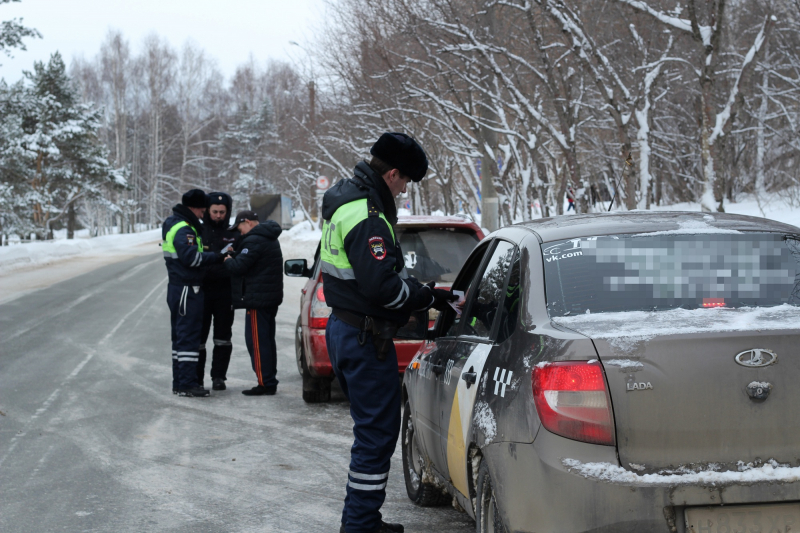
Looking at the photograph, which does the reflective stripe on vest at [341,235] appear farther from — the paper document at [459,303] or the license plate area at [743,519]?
the license plate area at [743,519]

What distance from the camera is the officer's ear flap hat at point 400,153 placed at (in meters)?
4.16

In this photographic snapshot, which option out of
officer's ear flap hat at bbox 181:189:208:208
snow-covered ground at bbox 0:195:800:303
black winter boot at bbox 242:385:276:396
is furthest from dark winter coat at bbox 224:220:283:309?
snow-covered ground at bbox 0:195:800:303

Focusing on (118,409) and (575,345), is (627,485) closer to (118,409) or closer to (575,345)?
(575,345)

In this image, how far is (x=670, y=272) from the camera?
322 centimetres

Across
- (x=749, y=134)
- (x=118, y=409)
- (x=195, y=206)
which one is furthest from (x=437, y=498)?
(x=749, y=134)

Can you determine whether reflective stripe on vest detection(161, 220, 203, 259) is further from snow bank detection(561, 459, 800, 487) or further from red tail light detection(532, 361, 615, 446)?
snow bank detection(561, 459, 800, 487)

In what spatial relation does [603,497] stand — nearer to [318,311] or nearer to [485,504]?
[485,504]

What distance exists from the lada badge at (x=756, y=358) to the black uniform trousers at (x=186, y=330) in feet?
20.9

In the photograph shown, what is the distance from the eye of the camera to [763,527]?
2.71 m

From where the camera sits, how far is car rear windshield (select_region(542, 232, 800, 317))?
3113 mm

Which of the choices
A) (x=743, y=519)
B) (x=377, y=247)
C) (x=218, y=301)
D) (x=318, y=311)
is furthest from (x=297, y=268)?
(x=743, y=519)

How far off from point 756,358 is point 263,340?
6.10m

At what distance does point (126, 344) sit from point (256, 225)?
4.46m

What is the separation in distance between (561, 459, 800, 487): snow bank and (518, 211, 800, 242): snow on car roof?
1.03 m
